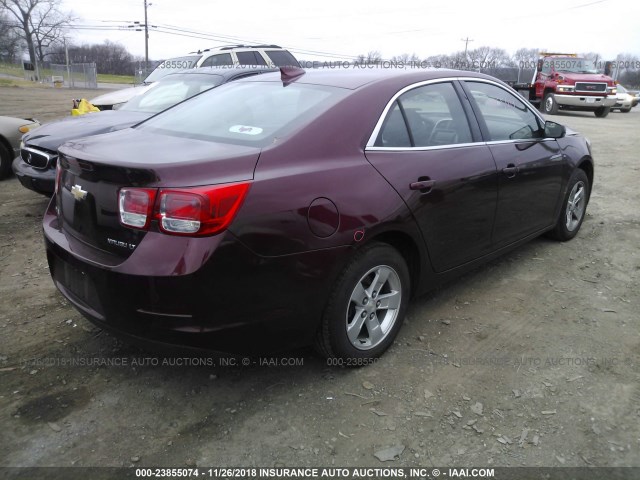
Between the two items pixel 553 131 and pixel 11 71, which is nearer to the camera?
pixel 553 131

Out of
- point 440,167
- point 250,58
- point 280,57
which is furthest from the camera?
point 280,57

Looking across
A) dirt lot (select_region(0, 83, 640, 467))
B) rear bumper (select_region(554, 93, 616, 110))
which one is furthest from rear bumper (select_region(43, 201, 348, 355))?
rear bumper (select_region(554, 93, 616, 110))

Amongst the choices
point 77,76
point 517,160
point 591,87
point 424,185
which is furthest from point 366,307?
point 77,76

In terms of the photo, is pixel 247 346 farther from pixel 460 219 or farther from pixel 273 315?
pixel 460 219

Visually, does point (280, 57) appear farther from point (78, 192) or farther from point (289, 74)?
point (78, 192)

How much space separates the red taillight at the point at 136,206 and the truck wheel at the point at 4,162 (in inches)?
241

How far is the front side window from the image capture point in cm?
384

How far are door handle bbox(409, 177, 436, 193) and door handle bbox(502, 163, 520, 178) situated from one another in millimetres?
891

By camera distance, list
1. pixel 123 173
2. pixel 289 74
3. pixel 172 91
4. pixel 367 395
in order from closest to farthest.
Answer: pixel 123 173 → pixel 367 395 → pixel 289 74 → pixel 172 91

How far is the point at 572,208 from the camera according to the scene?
5.09 meters

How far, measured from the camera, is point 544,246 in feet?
16.6

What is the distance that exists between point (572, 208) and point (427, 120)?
8.19 feet

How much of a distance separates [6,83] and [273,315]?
158 ft

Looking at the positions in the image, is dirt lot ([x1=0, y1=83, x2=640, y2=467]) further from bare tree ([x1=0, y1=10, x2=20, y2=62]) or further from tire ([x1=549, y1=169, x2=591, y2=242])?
bare tree ([x1=0, y1=10, x2=20, y2=62])
